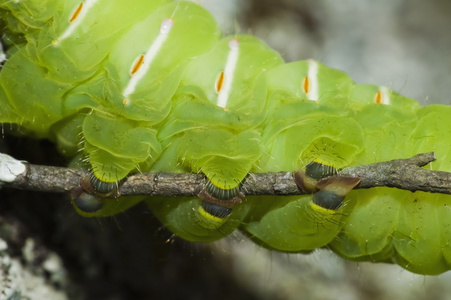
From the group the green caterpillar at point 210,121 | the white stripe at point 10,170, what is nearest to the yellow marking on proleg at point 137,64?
the green caterpillar at point 210,121

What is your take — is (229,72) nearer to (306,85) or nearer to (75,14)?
(306,85)

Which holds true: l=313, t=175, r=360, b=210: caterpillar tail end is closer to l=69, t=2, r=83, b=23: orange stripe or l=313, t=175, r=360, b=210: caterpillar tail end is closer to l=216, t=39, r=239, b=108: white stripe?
l=216, t=39, r=239, b=108: white stripe

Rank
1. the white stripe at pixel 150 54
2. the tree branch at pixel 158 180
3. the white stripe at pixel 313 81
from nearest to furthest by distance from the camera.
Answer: the tree branch at pixel 158 180, the white stripe at pixel 150 54, the white stripe at pixel 313 81

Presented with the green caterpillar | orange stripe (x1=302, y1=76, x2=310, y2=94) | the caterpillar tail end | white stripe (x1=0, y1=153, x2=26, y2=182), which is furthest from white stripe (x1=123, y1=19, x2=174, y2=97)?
the caterpillar tail end

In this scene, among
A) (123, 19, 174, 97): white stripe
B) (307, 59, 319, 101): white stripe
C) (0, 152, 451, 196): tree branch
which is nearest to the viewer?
(0, 152, 451, 196): tree branch

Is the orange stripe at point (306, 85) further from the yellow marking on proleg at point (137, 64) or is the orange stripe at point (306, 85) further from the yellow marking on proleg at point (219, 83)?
the yellow marking on proleg at point (137, 64)

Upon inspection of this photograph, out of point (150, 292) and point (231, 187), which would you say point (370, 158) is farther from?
point (150, 292)

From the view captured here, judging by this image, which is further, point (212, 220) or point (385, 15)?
point (385, 15)

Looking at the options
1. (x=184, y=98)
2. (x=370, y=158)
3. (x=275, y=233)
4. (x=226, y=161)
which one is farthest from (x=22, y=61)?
(x=370, y=158)
